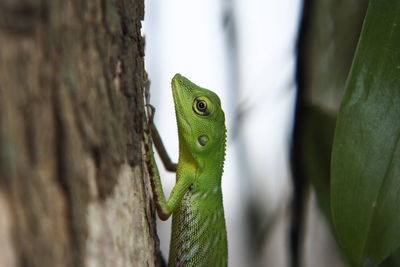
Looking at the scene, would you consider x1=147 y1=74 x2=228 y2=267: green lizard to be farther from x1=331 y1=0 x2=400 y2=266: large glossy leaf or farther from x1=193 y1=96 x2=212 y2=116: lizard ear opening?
x1=331 y1=0 x2=400 y2=266: large glossy leaf

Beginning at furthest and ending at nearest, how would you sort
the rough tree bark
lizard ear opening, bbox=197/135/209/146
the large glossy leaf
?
lizard ear opening, bbox=197/135/209/146
the large glossy leaf
the rough tree bark

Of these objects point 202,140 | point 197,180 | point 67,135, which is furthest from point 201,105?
point 67,135

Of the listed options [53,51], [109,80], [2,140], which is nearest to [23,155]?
[2,140]

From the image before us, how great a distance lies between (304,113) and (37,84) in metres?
1.33

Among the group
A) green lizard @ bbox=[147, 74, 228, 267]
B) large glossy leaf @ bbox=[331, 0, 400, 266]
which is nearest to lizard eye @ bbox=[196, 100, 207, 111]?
green lizard @ bbox=[147, 74, 228, 267]

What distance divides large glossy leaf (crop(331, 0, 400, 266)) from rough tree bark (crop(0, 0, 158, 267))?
19.9 inches

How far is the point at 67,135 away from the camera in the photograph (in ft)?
2.01

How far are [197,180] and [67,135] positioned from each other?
35.6 inches

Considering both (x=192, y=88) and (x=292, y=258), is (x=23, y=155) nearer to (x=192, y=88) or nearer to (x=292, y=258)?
(x=192, y=88)

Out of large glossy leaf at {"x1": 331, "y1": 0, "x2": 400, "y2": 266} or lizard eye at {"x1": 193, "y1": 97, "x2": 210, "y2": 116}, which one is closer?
large glossy leaf at {"x1": 331, "y1": 0, "x2": 400, "y2": 266}

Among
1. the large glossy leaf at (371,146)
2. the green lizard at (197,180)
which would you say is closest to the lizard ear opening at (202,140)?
the green lizard at (197,180)

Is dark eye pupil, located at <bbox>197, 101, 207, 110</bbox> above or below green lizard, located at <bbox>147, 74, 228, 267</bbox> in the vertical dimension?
above

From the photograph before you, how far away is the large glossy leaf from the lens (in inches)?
39.4

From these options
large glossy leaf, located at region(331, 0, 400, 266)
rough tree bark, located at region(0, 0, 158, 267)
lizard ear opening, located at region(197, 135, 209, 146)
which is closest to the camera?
rough tree bark, located at region(0, 0, 158, 267)
